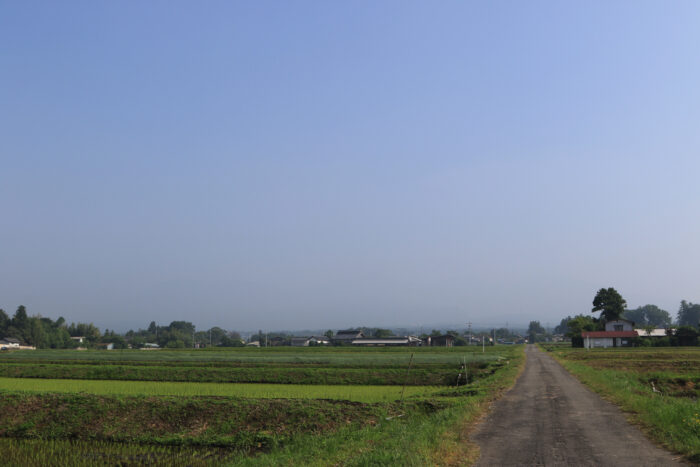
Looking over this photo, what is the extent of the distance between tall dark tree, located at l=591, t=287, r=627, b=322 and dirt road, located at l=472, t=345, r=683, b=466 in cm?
11758

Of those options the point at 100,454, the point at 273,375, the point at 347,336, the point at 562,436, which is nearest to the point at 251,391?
the point at 273,375

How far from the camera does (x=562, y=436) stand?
15.8m

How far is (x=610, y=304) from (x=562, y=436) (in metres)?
129

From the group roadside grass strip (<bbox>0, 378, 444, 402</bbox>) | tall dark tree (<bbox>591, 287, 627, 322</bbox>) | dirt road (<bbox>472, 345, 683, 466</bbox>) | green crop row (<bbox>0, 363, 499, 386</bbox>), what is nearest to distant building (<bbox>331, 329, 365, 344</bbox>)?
tall dark tree (<bbox>591, 287, 627, 322</bbox>)

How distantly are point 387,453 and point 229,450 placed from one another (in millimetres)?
9134

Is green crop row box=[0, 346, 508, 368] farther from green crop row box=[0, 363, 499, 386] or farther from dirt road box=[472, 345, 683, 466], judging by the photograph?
dirt road box=[472, 345, 683, 466]

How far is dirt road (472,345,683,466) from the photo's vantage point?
1309cm

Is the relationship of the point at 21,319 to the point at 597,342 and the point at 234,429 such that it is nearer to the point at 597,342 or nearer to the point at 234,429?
the point at 597,342

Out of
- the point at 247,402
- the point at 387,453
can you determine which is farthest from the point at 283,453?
the point at 247,402

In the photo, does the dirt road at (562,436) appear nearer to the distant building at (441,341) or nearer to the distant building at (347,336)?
the distant building at (441,341)

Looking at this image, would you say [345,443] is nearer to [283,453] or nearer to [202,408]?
[283,453]

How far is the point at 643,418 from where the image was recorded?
1800 cm

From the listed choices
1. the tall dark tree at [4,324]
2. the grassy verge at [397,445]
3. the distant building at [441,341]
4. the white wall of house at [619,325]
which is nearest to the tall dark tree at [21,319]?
the tall dark tree at [4,324]

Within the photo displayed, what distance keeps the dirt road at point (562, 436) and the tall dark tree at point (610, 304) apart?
11758 cm
